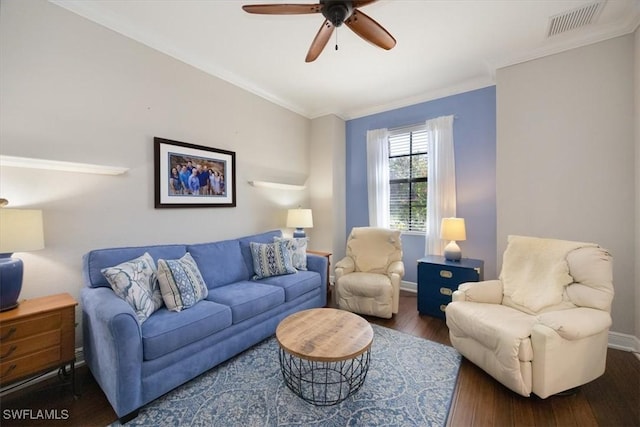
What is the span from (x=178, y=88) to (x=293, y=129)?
1.78m

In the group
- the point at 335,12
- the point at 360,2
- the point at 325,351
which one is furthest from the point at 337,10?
the point at 325,351

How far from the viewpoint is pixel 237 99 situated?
327 centimetres

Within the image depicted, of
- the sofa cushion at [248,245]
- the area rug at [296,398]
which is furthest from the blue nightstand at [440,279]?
the sofa cushion at [248,245]

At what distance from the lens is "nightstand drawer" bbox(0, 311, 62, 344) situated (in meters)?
1.48

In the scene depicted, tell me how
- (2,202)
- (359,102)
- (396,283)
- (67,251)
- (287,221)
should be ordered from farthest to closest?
(359,102)
(287,221)
(396,283)
(67,251)
(2,202)

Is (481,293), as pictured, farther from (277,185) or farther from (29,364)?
(29,364)

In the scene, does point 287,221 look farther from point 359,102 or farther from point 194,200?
point 359,102

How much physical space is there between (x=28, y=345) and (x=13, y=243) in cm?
62

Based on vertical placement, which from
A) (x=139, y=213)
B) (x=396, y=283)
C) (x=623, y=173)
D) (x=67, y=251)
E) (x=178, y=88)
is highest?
(x=178, y=88)

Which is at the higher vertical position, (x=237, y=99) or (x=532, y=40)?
(x=532, y=40)

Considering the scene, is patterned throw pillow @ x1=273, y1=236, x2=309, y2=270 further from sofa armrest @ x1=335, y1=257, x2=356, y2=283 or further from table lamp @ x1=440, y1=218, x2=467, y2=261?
table lamp @ x1=440, y1=218, x2=467, y2=261

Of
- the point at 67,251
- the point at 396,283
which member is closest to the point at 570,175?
the point at 396,283

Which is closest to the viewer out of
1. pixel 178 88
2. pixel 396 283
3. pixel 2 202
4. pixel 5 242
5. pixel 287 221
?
pixel 5 242

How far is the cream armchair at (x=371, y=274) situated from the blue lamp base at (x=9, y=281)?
8.55 feet
